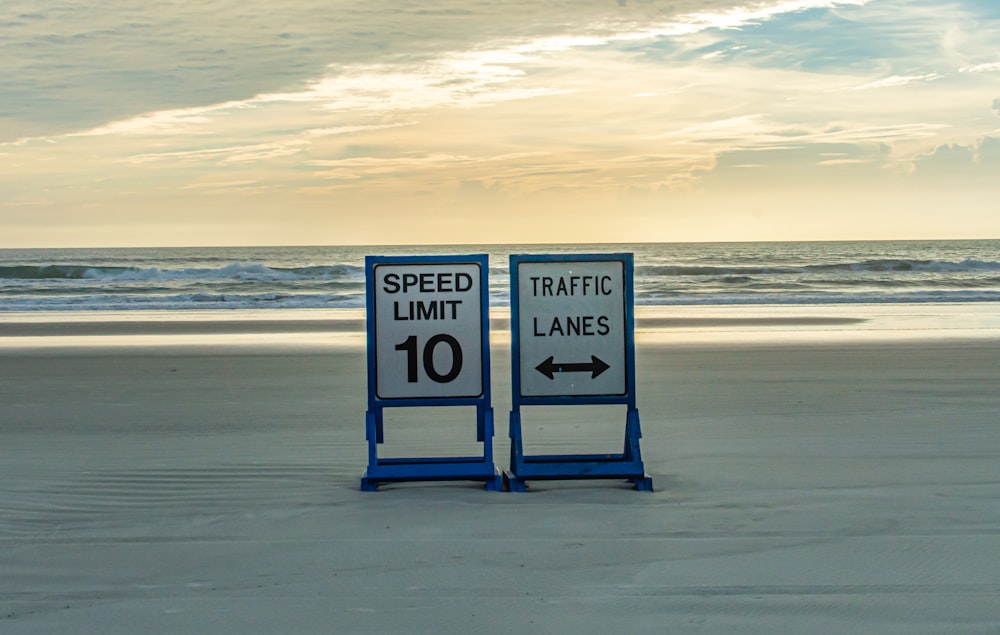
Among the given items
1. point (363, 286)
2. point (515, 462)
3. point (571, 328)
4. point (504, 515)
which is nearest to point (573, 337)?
point (571, 328)

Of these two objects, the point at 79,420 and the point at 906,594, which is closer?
the point at 906,594

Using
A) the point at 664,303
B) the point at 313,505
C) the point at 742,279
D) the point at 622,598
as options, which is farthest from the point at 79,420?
the point at 742,279

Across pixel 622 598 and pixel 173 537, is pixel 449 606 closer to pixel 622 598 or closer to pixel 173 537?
pixel 622 598

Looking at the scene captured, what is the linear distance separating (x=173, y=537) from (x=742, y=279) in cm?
3715

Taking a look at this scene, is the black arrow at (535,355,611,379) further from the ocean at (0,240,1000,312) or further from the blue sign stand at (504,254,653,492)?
the ocean at (0,240,1000,312)

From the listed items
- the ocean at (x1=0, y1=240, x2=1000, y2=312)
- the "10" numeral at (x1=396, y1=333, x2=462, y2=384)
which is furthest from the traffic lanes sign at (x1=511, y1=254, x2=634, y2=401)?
the ocean at (x1=0, y1=240, x2=1000, y2=312)

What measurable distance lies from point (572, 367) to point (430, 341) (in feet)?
2.81

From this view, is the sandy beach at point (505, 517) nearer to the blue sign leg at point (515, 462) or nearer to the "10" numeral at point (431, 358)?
the blue sign leg at point (515, 462)

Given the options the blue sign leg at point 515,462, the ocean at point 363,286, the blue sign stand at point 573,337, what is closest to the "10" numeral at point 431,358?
the blue sign stand at point 573,337

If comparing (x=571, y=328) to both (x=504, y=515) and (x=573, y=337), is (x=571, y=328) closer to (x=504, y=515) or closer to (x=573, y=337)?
(x=573, y=337)

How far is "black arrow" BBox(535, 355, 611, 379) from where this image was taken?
5.68m

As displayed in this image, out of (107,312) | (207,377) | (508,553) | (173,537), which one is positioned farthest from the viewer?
(107,312)

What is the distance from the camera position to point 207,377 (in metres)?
10.9

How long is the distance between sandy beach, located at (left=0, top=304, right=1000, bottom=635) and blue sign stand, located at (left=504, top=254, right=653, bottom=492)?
51 cm
